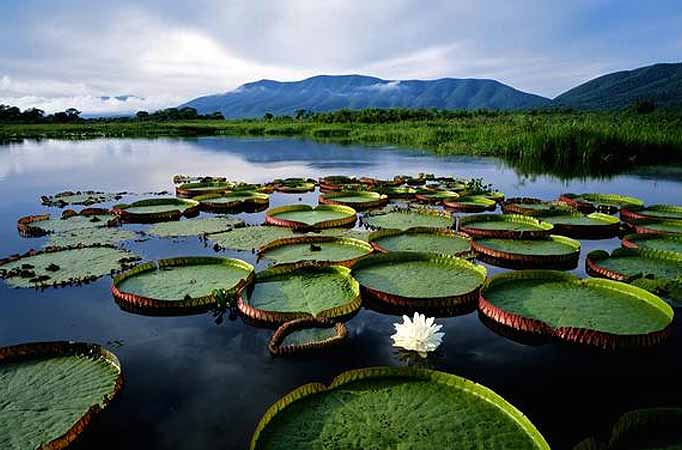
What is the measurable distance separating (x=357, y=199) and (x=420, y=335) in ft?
19.0

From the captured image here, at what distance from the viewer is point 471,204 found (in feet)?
25.7

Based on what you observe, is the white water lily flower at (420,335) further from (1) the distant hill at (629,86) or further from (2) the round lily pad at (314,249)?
(1) the distant hill at (629,86)

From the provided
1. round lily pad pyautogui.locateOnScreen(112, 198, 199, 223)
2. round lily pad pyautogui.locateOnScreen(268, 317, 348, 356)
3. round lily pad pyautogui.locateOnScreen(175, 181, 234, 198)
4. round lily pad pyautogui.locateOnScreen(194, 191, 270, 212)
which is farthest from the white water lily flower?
round lily pad pyautogui.locateOnScreen(175, 181, 234, 198)

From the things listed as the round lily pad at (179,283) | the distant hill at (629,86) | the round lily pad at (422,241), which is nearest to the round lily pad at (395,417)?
the round lily pad at (179,283)

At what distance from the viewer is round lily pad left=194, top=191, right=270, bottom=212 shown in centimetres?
811

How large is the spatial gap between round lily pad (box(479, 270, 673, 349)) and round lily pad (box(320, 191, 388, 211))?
414 cm

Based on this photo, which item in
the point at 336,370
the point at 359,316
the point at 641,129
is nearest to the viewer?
the point at 336,370

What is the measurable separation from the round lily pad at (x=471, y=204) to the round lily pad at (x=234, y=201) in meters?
3.39

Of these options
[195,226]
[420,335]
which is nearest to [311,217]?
[195,226]

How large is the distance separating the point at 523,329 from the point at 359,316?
125cm

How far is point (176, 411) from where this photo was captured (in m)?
2.62

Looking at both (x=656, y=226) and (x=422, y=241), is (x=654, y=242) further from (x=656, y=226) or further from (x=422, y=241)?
(x=422, y=241)

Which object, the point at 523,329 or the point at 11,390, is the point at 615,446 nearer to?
the point at 523,329

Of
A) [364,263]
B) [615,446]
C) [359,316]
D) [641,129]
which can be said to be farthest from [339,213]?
[641,129]
